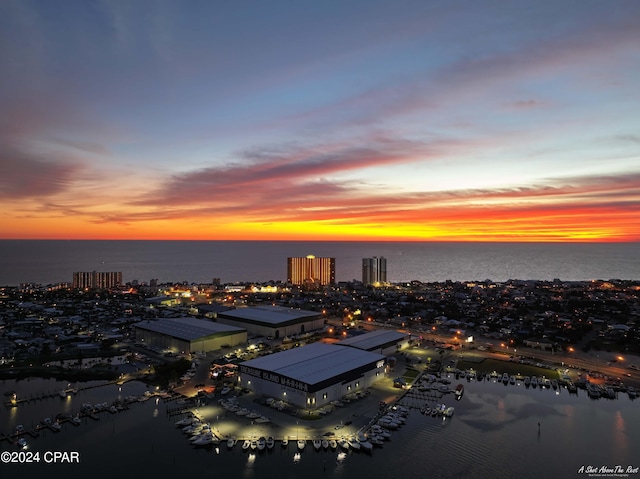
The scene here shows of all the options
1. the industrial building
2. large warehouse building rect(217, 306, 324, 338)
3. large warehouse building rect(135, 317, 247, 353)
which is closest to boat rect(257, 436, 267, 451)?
the industrial building

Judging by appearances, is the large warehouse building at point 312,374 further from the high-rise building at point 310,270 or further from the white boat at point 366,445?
the high-rise building at point 310,270

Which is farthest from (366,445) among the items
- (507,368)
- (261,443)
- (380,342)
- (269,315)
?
(269,315)

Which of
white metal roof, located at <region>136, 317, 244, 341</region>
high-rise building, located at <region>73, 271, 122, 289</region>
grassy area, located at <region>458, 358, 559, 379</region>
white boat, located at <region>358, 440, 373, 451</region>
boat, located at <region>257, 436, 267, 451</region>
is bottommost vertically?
white boat, located at <region>358, 440, 373, 451</region>

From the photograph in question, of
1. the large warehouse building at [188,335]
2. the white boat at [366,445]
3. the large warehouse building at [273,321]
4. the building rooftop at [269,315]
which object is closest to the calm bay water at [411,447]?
the white boat at [366,445]

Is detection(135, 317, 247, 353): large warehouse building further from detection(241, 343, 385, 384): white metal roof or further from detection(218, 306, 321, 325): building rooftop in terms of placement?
detection(241, 343, 385, 384): white metal roof

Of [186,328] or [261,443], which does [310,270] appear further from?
[261,443]

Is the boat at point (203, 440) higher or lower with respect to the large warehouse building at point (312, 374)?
lower

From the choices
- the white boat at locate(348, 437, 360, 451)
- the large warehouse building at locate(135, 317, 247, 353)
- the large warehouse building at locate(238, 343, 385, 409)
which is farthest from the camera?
the large warehouse building at locate(135, 317, 247, 353)
